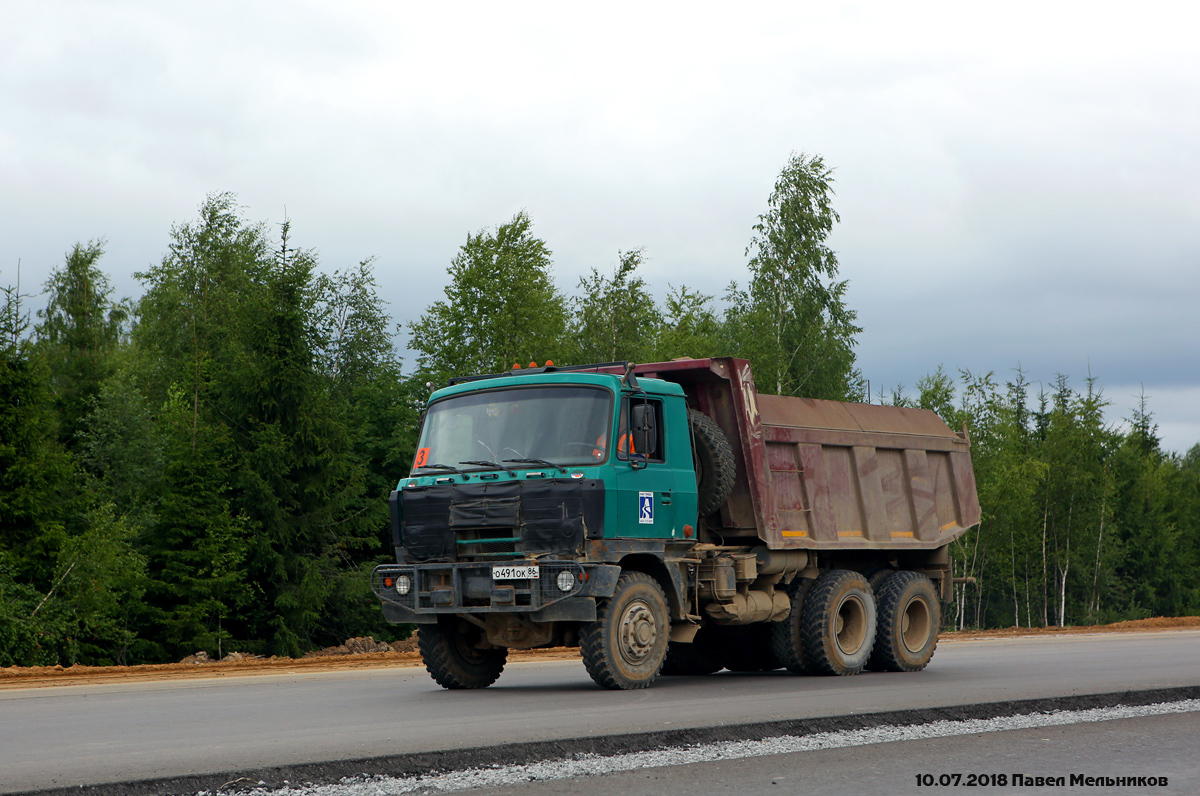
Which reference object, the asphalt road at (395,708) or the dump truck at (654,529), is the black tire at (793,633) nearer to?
the dump truck at (654,529)

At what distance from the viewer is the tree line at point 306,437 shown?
29625 mm

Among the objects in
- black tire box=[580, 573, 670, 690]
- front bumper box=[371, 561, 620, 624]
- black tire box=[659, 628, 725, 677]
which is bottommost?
black tire box=[659, 628, 725, 677]

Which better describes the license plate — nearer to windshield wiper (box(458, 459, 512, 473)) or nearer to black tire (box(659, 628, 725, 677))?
windshield wiper (box(458, 459, 512, 473))

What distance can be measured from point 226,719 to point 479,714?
2.07m

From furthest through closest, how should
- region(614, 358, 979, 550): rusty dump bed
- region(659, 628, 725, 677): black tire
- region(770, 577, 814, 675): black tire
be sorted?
region(659, 628, 725, 677): black tire < region(770, 577, 814, 675): black tire < region(614, 358, 979, 550): rusty dump bed

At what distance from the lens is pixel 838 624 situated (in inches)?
567

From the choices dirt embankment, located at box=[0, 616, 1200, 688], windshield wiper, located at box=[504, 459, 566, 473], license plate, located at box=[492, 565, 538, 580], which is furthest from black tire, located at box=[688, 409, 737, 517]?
dirt embankment, located at box=[0, 616, 1200, 688]

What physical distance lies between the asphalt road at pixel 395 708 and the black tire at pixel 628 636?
0.25 m

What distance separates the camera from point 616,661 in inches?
457

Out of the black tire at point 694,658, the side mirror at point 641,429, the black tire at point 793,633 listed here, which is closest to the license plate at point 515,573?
the side mirror at point 641,429

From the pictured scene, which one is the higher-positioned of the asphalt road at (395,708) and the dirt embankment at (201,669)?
the asphalt road at (395,708)

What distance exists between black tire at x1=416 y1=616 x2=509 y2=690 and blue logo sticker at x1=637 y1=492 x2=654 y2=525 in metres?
2.21

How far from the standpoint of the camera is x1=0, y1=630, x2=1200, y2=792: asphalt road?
784 cm

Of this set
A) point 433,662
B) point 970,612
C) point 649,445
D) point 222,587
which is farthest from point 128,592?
point 970,612
